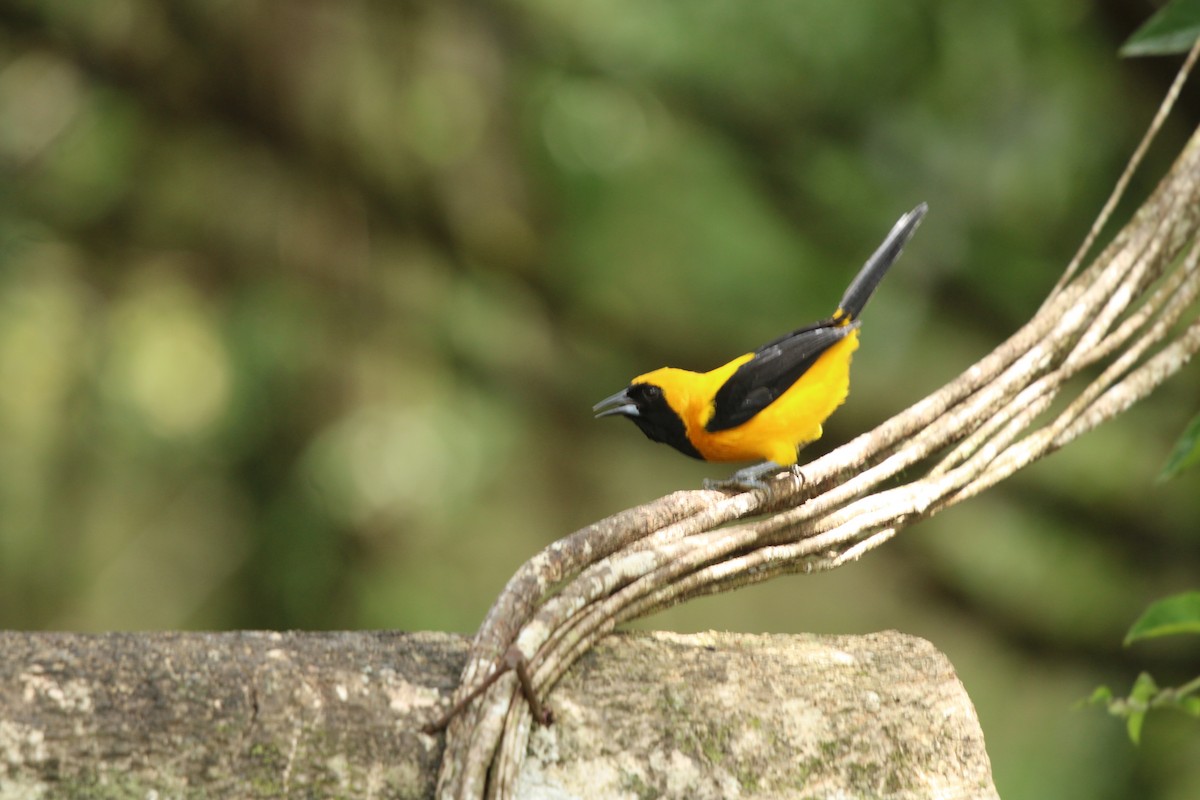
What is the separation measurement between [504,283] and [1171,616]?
228 cm

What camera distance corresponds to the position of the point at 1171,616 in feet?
4.81

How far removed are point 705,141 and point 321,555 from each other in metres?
1.62

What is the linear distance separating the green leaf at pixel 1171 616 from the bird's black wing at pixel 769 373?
0.53 metres

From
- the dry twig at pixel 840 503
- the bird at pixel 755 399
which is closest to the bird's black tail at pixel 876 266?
the bird at pixel 755 399

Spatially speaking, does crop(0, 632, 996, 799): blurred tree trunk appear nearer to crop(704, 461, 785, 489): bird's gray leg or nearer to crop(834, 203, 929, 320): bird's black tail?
crop(704, 461, 785, 489): bird's gray leg

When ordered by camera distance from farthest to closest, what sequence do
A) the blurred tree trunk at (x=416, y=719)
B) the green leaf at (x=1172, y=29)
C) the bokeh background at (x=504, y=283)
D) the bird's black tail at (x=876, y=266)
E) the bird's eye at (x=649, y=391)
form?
the bokeh background at (x=504, y=283), the green leaf at (x=1172, y=29), the bird's black tail at (x=876, y=266), the bird's eye at (x=649, y=391), the blurred tree trunk at (x=416, y=719)

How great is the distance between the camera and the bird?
147 centimetres

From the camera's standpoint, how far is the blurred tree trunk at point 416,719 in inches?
34.4

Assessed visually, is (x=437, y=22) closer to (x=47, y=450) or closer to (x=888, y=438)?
(x=47, y=450)

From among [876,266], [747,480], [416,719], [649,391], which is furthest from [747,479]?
[416,719]

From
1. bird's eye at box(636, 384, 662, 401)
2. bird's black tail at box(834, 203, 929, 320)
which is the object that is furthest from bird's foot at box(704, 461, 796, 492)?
bird's black tail at box(834, 203, 929, 320)

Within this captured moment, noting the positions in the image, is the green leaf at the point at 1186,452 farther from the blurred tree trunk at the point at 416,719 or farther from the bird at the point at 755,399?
the blurred tree trunk at the point at 416,719

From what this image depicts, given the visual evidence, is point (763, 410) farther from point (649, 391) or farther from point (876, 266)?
point (876, 266)

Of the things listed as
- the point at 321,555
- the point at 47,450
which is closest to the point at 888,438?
the point at 321,555
